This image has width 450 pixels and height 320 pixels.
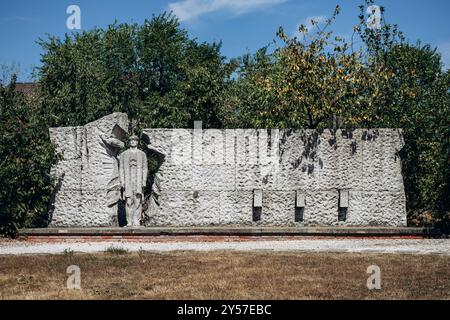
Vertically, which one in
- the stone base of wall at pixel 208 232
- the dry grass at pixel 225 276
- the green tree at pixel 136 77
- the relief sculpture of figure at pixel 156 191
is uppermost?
the green tree at pixel 136 77

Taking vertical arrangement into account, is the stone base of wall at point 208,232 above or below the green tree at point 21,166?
below

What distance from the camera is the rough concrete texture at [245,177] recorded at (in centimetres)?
1402

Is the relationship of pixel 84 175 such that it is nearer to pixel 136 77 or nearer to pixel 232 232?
pixel 232 232

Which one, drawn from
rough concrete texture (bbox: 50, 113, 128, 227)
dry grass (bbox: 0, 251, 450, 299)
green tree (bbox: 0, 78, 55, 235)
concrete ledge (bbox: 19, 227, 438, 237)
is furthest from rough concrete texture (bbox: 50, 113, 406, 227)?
dry grass (bbox: 0, 251, 450, 299)

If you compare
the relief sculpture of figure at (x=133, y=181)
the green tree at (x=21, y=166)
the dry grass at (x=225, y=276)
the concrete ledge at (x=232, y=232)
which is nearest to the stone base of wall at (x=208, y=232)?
the concrete ledge at (x=232, y=232)

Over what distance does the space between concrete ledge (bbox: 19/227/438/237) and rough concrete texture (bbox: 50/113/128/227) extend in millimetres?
959

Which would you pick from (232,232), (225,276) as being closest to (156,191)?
(232,232)

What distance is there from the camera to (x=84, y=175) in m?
14.0

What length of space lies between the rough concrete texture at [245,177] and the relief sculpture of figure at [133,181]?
46 cm

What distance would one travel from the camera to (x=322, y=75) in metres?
15.2

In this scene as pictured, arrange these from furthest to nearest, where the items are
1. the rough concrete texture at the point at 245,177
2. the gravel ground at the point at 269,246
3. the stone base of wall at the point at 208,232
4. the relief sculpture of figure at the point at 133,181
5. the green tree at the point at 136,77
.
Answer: the green tree at the point at 136,77 < the rough concrete texture at the point at 245,177 < the relief sculpture of figure at the point at 133,181 < the stone base of wall at the point at 208,232 < the gravel ground at the point at 269,246

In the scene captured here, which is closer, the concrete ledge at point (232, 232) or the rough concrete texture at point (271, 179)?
the concrete ledge at point (232, 232)

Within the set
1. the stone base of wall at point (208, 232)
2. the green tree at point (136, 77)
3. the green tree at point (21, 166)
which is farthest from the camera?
the green tree at point (136, 77)

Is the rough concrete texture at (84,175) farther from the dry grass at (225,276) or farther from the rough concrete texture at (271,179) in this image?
the dry grass at (225,276)
